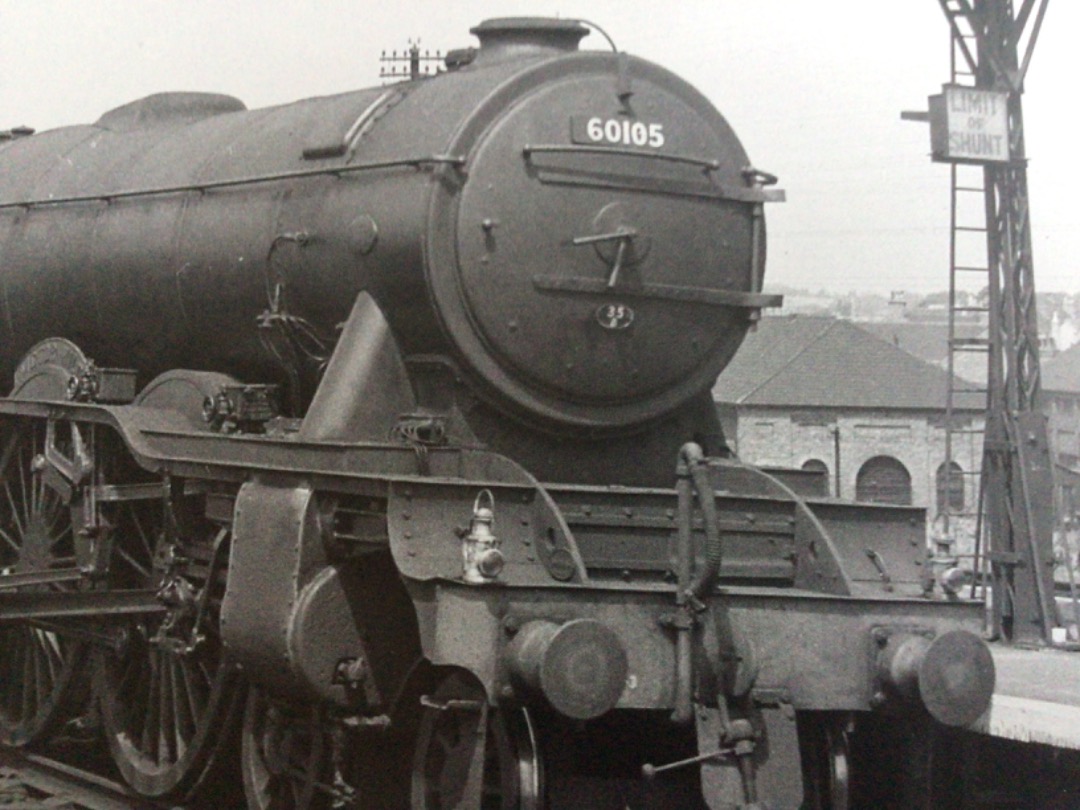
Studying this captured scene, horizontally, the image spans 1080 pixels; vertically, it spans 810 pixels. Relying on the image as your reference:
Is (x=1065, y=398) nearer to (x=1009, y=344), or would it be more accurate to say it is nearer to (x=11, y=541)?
(x=1009, y=344)

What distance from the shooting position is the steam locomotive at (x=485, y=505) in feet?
18.3

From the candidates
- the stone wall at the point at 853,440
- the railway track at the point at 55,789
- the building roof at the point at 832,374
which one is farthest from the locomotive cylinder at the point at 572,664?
the building roof at the point at 832,374

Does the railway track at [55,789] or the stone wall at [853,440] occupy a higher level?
the stone wall at [853,440]

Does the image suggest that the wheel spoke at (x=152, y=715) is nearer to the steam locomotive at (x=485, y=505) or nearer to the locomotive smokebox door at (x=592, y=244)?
the steam locomotive at (x=485, y=505)

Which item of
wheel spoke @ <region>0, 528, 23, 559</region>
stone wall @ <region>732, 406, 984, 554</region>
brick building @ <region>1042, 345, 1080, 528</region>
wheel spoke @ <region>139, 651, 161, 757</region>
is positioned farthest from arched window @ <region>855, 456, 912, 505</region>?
wheel spoke @ <region>139, 651, 161, 757</region>

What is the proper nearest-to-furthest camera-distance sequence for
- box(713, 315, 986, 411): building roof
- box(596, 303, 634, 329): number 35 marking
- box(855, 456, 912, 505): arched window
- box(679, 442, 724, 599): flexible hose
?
box(679, 442, 724, 599): flexible hose, box(596, 303, 634, 329): number 35 marking, box(713, 315, 986, 411): building roof, box(855, 456, 912, 505): arched window

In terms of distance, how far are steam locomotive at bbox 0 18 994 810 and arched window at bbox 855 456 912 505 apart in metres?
34.5

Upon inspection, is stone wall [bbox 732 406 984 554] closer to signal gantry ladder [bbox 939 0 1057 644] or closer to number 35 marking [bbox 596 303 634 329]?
signal gantry ladder [bbox 939 0 1057 644]

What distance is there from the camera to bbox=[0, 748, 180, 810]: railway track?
746 cm

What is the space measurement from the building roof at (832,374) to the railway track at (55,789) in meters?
32.4

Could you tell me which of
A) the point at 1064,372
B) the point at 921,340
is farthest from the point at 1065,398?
the point at 921,340

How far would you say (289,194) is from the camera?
6984mm

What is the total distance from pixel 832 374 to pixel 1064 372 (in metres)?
12.3

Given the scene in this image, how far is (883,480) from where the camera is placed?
4141 centimetres
